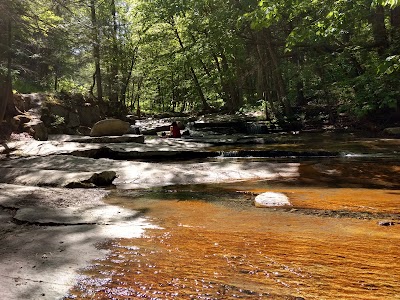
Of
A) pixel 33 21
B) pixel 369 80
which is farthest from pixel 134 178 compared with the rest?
pixel 369 80

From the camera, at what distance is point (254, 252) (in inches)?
117

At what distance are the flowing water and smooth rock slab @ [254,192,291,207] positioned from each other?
0.42ft

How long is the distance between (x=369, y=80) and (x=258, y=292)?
641 inches

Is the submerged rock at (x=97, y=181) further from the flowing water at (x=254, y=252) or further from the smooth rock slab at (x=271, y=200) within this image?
the smooth rock slab at (x=271, y=200)

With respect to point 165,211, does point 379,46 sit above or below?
above

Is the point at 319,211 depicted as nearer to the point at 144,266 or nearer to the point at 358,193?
the point at 358,193

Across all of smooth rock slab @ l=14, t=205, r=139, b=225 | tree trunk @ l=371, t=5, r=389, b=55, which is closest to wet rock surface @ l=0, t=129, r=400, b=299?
smooth rock slab @ l=14, t=205, r=139, b=225

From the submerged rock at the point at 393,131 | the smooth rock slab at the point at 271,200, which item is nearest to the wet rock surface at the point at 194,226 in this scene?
the smooth rock slab at the point at 271,200

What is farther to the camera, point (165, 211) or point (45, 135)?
point (45, 135)

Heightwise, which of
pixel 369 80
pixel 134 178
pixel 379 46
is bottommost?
pixel 134 178

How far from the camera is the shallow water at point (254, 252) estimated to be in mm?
2318

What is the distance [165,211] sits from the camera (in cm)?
460

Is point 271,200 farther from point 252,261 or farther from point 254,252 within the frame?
point 252,261

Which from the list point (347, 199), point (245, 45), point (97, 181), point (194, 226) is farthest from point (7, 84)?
point (245, 45)
